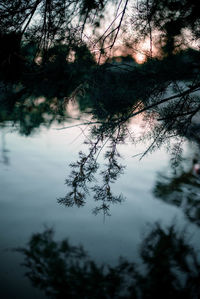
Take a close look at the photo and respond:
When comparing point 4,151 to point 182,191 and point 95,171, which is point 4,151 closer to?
point 95,171

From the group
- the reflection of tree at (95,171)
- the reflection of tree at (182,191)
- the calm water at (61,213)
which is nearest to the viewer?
the calm water at (61,213)

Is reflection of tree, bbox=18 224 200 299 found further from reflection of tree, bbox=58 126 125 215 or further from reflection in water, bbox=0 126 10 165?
reflection in water, bbox=0 126 10 165

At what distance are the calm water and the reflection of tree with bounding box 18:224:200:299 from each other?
8cm

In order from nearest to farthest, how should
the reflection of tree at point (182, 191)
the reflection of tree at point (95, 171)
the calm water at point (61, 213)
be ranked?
the calm water at point (61, 213)
the reflection of tree at point (95, 171)
the reflection of tree at point (182, 191)

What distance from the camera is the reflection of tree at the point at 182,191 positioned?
9.35 feet

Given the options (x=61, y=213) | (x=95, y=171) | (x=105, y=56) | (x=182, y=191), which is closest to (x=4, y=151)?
(x=61, y=213)

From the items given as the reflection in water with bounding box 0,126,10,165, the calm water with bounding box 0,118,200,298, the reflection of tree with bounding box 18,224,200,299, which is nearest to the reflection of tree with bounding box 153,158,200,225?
the calm water with bounding box 0,118,200,298

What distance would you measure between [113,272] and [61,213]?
1.00m

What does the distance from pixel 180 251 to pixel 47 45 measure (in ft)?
7.68

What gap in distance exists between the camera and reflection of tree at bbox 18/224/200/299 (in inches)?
61.0

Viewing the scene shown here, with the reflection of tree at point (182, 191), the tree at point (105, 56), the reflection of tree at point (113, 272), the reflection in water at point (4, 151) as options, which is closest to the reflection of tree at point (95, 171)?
the tree at point (105, 56)

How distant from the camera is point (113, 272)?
5.80ft

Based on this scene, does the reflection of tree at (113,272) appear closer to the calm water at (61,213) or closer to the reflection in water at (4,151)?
the calm water at (61,213)

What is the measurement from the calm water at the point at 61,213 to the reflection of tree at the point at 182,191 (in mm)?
104
